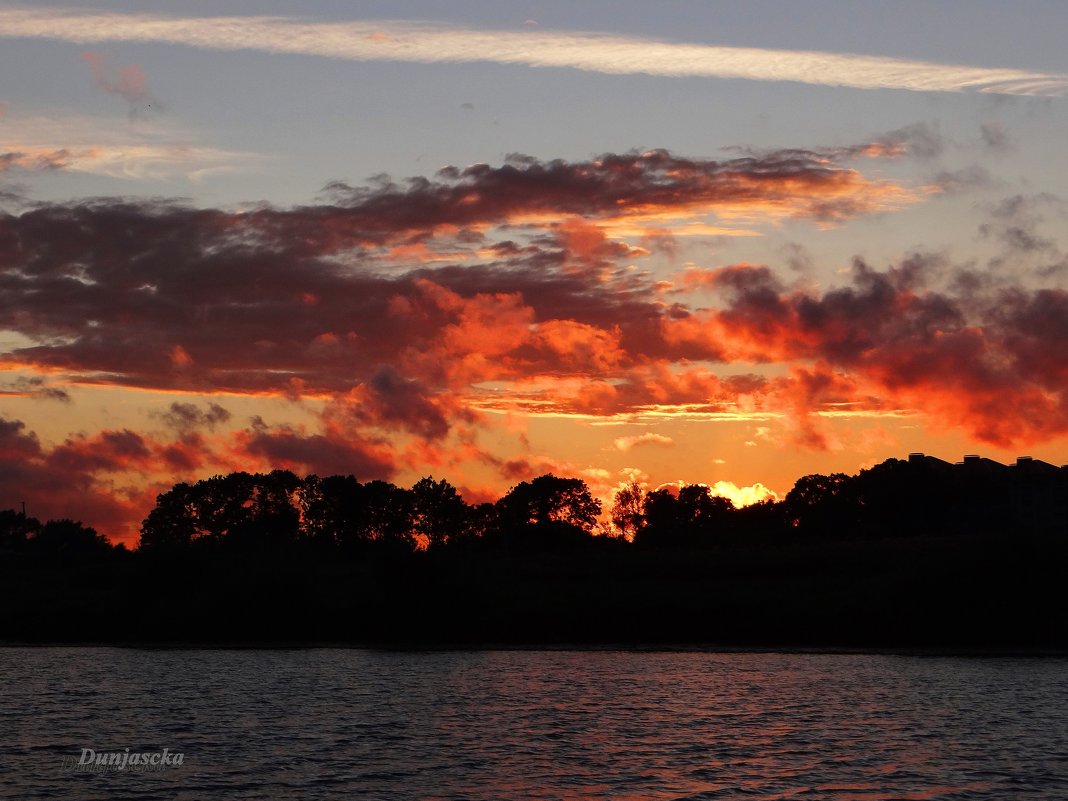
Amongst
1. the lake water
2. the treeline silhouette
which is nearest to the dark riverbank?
the treeline silhouette

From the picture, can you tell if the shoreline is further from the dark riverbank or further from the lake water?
the lake water

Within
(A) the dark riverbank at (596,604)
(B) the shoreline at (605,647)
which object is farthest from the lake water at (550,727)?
(A) the dark riverbank at (596,604)

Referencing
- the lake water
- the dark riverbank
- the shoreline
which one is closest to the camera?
the lake water

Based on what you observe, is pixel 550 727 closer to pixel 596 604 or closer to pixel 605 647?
pixel 605 647

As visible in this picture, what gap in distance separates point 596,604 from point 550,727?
54335 mm

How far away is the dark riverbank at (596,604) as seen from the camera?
95.8 m

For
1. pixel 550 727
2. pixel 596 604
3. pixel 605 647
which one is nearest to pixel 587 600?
pixel 596 604

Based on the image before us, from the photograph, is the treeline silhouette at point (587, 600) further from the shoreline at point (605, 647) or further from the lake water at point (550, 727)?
the lake water at point (550, 727)

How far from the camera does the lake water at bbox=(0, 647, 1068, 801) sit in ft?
145

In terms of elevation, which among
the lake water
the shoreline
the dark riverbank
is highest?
the dark riverbank

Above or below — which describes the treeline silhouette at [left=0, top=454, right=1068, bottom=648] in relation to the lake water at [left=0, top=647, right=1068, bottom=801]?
above

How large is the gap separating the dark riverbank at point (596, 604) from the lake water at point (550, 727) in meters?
7.62

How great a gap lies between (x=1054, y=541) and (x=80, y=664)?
75.1 metres

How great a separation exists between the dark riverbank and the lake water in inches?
300
